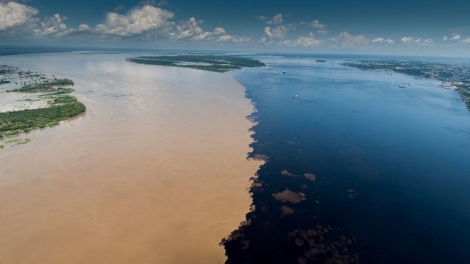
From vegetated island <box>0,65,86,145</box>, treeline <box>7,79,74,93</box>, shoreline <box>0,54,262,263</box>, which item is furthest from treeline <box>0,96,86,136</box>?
treeline <box>7,79,74,93</box>

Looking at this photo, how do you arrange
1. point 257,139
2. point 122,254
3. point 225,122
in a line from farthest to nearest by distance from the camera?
point 225,122, point 257,139, point 122,254

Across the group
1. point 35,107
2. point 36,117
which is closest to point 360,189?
point 36,117

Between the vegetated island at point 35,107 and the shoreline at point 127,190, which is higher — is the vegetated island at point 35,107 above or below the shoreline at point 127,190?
above

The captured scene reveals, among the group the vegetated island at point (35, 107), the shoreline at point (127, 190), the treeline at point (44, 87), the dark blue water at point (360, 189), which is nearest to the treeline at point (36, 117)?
the vegetated island at point (35, 107)

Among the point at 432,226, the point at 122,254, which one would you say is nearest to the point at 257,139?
the point at 432,226

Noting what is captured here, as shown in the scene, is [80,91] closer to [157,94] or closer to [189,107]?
[157,94]

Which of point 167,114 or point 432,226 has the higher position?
point 167,114

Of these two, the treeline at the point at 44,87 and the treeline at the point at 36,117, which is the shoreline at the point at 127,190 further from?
the treeline at the point at 44,87

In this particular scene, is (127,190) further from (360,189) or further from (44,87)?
(44,87)
